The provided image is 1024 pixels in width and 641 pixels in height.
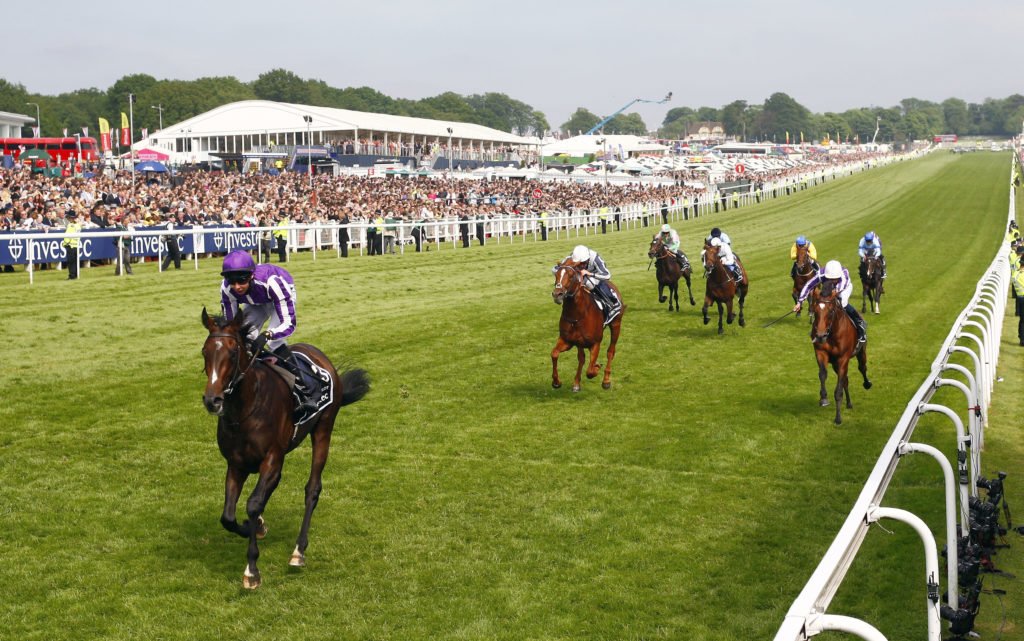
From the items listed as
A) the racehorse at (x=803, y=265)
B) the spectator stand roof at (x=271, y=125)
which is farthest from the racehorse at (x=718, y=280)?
the spectator stand roof at (x=271, y=125)

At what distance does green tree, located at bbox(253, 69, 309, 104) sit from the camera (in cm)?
14712

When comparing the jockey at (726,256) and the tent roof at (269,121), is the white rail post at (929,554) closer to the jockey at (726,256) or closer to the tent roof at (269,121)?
the jockey at (726,256)

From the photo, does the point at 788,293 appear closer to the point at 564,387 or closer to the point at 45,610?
the point at 564,387

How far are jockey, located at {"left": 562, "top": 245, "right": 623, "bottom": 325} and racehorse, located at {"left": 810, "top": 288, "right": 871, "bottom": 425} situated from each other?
Result: 252 cm

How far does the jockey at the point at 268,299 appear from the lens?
273 inches

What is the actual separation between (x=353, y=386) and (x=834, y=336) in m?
6.01

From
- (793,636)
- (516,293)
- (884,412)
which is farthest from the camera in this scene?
(516,293)

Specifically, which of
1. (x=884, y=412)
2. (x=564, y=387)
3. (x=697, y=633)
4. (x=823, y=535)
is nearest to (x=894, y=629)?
(x=697, y=633)

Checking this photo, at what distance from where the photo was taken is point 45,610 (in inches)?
248

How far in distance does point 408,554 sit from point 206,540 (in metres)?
1.50

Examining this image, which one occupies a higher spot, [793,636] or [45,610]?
[793,636]

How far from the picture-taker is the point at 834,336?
11719mm

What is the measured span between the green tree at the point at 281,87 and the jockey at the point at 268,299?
146 meters

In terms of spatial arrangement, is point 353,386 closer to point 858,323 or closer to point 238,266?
point 238,266
